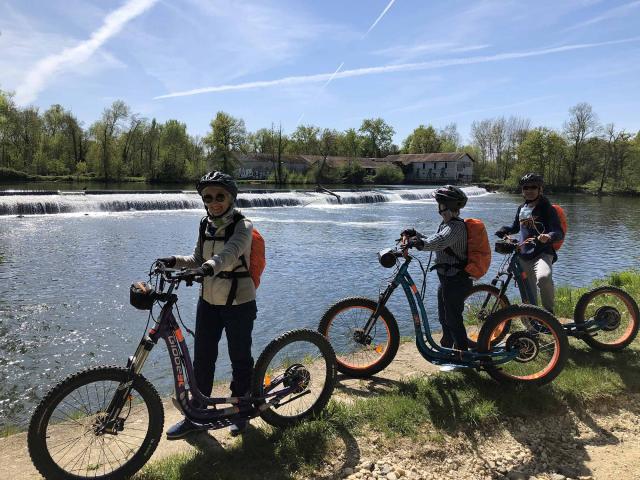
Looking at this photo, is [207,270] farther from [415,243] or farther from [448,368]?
[448,368]

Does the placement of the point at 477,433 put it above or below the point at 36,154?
below

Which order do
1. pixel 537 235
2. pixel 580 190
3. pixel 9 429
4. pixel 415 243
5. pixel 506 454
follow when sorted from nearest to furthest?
pixel 506 454 → pixel 415 243 → pixel 9 429 → pixel 537 235 → pixel 580 190

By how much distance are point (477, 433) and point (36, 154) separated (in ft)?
285

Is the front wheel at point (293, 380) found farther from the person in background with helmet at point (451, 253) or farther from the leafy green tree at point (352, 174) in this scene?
the leafy green tree at point (352, 174)

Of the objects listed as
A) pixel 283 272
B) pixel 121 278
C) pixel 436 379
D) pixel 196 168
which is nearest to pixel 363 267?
pixel 283 272

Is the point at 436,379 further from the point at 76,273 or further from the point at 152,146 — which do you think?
the point at 152,146

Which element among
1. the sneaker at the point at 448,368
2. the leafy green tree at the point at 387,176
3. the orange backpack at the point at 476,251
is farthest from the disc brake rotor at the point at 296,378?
the leafy green tree at the point at 387,176

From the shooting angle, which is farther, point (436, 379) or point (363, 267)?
point (363, 267)

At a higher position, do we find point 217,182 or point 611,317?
point 217,182

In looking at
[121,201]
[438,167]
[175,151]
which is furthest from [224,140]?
[121,201]

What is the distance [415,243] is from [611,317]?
3.17 meters

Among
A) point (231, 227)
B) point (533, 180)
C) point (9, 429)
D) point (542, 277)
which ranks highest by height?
point (533, 180)

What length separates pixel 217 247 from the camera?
383 cm

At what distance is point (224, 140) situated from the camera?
89.4m
